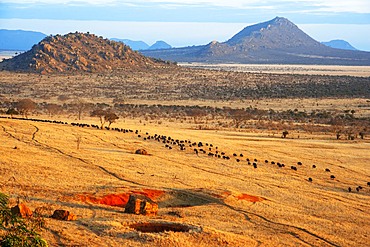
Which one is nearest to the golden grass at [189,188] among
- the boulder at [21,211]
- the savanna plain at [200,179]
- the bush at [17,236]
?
the savanna plain at [200,179]

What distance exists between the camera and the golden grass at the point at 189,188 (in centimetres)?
1509

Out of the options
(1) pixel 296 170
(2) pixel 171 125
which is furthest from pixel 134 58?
(1) pixel 296 170

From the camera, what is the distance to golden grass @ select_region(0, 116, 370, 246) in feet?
49.5

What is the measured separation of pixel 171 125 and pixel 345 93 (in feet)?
154

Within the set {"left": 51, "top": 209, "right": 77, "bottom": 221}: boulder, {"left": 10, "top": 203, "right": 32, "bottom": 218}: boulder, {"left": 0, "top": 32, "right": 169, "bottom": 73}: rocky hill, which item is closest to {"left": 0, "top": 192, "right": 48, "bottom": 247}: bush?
{"left": 10, "top": 203, "right": 32, "bottom": 218}: boulder

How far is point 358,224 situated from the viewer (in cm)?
1811

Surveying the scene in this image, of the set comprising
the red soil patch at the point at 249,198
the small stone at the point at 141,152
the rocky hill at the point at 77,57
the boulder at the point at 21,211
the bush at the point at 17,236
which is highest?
the rocky hill at the point at 77,57

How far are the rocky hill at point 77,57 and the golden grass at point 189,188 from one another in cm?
8311

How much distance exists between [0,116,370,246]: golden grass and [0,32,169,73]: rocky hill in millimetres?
83113

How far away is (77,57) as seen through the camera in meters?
122

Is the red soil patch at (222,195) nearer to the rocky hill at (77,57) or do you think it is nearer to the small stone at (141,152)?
the small stone at (141,152)

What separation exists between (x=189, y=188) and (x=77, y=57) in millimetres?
104145

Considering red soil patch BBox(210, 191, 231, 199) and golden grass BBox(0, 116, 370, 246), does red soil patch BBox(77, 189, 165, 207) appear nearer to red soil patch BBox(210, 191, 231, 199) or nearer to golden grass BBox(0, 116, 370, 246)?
golden grass BBox(0, 116, 370, 246)

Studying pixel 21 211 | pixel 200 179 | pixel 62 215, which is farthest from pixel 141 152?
pixel 21 211
